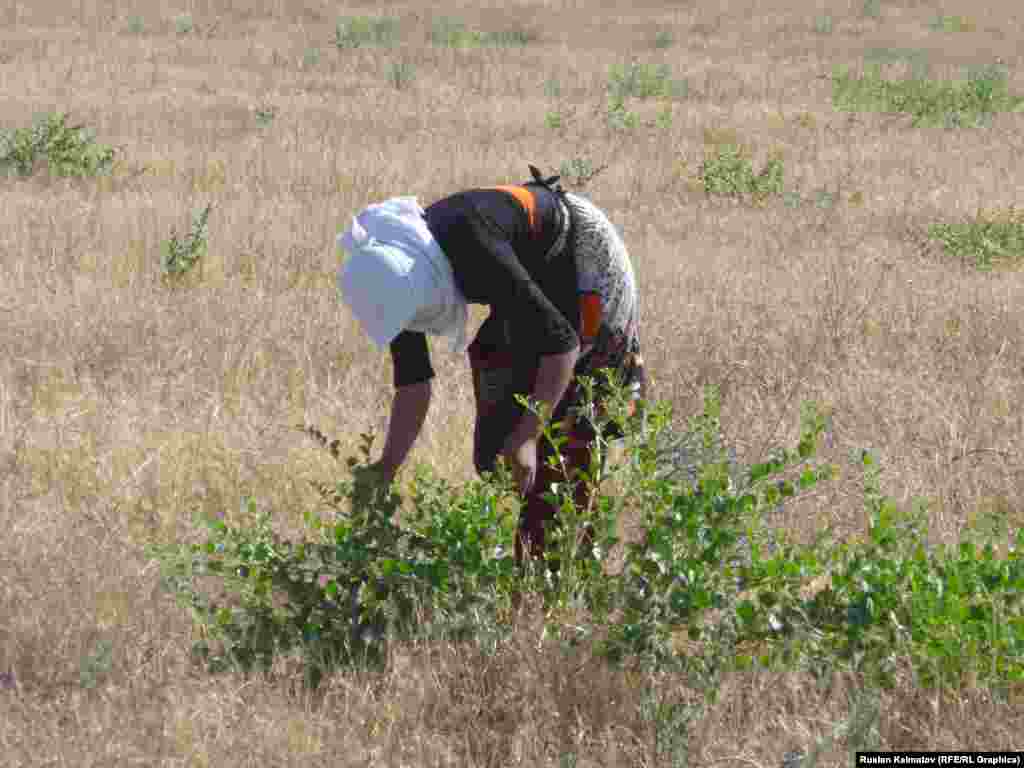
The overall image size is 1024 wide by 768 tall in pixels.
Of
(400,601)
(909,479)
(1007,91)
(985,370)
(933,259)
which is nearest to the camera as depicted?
(400,601)

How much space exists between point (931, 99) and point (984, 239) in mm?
7702

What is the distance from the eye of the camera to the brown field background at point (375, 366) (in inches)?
119

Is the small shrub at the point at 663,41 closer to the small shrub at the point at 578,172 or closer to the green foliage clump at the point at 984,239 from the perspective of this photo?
the small shrub at the point at 578,172

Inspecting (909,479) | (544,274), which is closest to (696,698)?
(544,274)

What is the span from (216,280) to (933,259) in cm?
434

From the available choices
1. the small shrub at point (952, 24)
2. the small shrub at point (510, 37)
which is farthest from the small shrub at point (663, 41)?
the small shrub at point (952, 24)

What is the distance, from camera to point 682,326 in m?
6.48

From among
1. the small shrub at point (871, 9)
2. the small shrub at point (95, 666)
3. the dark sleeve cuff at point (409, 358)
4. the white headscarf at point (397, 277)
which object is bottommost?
the small shrub at point (95, 666)

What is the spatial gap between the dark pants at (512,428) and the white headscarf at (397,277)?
300 millimetres

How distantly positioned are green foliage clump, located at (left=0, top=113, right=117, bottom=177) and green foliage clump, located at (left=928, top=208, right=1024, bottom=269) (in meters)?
5.86

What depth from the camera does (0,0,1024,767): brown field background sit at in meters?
3.02

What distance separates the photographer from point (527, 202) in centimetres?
343

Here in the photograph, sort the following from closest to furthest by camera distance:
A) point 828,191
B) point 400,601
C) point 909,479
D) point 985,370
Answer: point 400,601 < point 909,479 < point 985,370 < point 828,191

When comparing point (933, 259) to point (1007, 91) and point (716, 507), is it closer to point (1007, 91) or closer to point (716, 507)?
point (716, 507)
